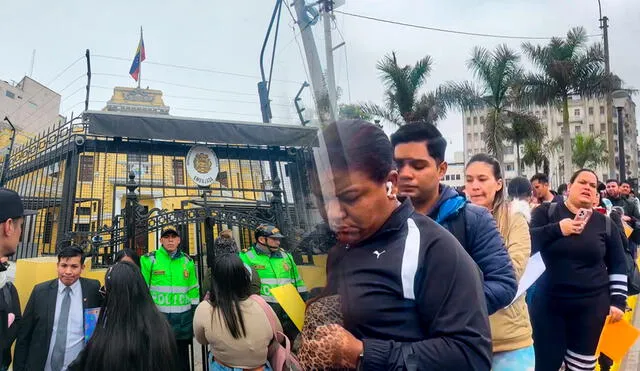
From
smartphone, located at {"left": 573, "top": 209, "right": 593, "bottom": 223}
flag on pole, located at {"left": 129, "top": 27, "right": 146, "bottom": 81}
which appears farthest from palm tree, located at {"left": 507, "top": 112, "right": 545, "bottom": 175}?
flag on pole, located at {"left": 129, "top": 27, "right": 146, "bottom": 81}

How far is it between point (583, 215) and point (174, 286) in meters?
3.72

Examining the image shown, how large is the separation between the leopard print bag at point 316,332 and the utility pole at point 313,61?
0.35 metres

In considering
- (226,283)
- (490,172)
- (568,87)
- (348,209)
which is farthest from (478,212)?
(568,87)

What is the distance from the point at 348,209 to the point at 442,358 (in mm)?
424

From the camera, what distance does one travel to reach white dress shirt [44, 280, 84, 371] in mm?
3516

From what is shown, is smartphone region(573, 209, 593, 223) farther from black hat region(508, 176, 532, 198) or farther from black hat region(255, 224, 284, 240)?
black hat region(255, 224, 284, 240)

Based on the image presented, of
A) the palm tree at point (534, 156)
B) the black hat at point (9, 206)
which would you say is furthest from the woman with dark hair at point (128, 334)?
the palm tree at point (534, 156)

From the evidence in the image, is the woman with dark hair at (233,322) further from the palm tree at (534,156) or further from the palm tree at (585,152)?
the palm tree at (585,152)

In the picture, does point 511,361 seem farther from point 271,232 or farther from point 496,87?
point 496,87

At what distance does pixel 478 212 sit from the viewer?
1995 millimetres

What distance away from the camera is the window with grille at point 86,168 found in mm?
5837

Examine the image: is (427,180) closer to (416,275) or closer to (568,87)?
(416,275)

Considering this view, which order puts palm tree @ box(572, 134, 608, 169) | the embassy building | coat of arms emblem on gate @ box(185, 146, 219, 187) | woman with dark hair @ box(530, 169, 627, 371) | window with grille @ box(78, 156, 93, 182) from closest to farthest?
woman with dark hair @ box(530, 169, 627, 371), the embassy building, coat of arms emblem on gate @ box(185, 146, 219, 187), window with grille @ box(78, 156, 93, 182), palm tree @ box(572, 134, 608, 169)

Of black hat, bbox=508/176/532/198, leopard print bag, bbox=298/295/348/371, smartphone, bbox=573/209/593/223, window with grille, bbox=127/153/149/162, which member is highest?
window with grille, bbox=127/153/149/162
